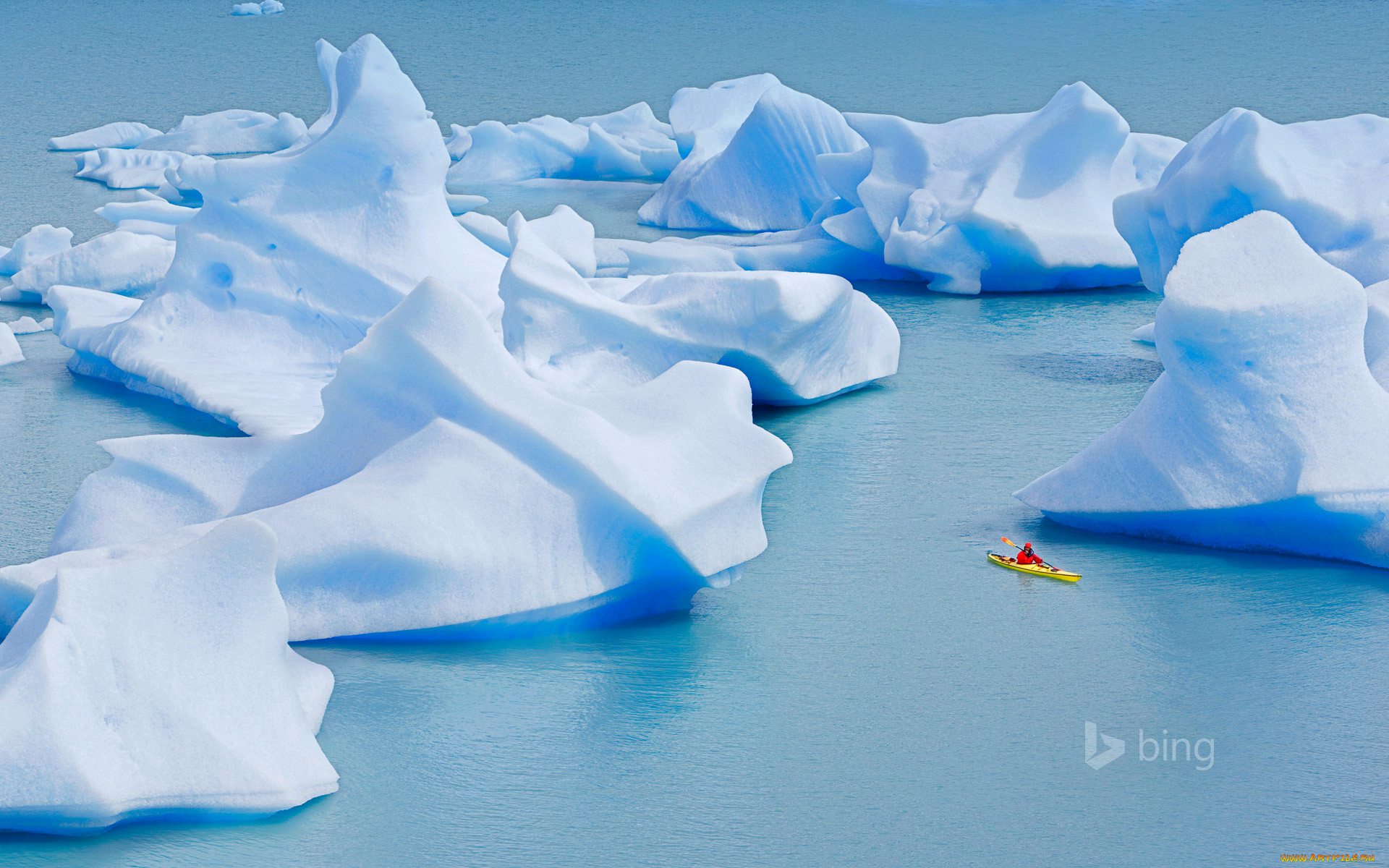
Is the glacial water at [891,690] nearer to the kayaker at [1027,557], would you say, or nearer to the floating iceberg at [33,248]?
the kayaker at [1027,557]

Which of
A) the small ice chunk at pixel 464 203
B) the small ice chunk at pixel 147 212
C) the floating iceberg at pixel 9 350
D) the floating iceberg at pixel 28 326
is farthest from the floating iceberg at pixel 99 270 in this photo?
the small ice chunk at pixel 464 203

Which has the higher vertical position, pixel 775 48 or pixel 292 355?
pixel 292 355

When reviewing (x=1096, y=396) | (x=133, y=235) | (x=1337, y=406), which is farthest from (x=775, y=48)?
(x=1337, y=406)

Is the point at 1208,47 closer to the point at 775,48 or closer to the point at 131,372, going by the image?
the point at 775,48

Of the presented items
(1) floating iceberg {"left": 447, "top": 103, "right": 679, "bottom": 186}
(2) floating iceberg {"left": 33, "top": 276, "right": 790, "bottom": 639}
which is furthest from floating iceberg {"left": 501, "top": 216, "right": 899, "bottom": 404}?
(1) floating iceberg {"left": 447, "top": 103, "right": 679, "bottom": 186}

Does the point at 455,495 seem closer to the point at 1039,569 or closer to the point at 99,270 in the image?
the point at 1039,569

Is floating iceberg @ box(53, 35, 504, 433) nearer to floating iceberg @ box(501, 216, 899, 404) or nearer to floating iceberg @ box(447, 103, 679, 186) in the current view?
floating iceberg @ box(501, 216, 899, 404)

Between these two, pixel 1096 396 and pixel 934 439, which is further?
pixel 1096 396

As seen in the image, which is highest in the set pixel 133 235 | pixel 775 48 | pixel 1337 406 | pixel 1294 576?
pixel 1337 406

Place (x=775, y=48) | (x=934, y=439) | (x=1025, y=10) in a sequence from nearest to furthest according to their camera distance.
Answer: (x=934, y=439), (x=775, y=48), (x=1025, y=10)

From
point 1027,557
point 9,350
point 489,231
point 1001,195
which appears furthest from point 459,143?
point 1027,557
